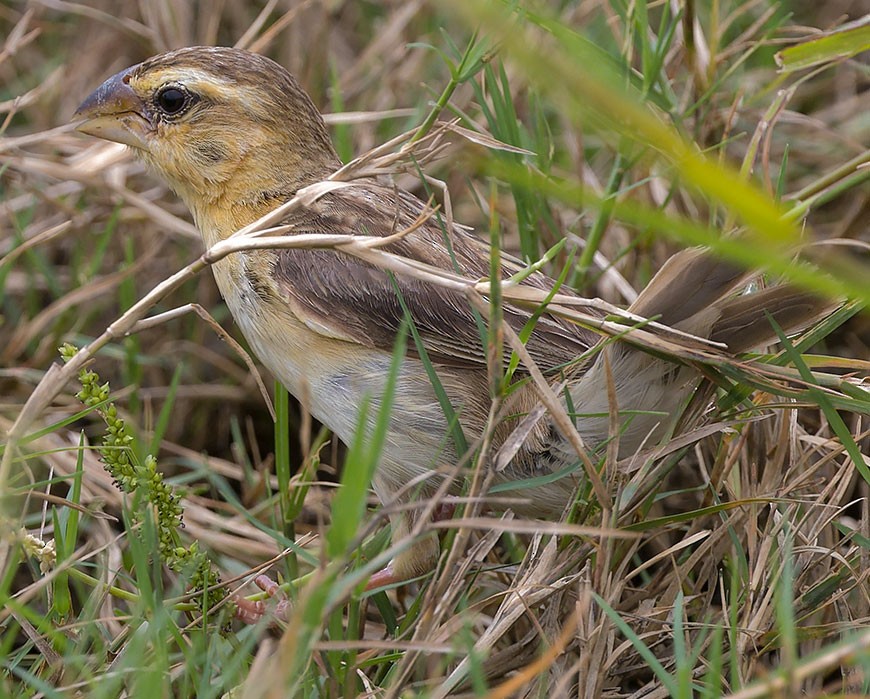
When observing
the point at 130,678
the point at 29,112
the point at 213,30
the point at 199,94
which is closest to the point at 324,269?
the point at 199,94

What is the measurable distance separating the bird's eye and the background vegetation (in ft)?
1.56

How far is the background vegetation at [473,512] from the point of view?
6.21 feet

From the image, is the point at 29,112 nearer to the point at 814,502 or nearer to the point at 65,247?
the point at 65,247

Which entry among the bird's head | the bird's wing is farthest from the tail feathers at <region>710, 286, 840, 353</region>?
the bird's head

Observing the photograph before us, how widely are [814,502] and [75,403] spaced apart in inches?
86.7

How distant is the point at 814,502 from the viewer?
246cm

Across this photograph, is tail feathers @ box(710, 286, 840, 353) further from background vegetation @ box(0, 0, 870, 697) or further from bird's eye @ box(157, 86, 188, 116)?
bird's eye @ box(157, 86, 188, 116)

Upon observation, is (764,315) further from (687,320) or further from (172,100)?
(172,100)

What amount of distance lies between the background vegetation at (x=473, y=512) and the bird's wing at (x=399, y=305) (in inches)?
8.0

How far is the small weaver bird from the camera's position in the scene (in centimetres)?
229

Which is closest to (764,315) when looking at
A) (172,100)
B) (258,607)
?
(258,607)

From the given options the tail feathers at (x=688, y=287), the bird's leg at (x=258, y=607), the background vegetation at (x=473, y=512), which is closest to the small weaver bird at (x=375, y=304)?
the tail feathers at (x=688, y=287)

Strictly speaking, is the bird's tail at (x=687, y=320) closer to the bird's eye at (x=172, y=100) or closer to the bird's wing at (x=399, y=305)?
the bird's wing at (x=399, y=305)

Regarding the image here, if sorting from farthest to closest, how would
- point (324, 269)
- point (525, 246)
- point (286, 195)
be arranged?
point (525, 246) < point (286, 195) < point (324, 269)
